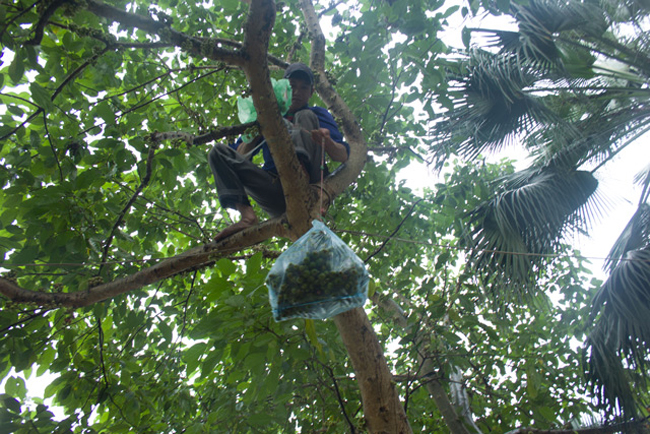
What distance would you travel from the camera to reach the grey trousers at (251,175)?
229 centimetres

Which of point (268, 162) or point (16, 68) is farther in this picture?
point (268, 162)

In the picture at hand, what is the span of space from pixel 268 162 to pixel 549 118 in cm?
314

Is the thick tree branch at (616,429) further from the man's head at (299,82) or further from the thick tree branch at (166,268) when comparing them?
the man's head at (299,82)

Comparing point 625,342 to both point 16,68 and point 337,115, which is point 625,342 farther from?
point 16,68

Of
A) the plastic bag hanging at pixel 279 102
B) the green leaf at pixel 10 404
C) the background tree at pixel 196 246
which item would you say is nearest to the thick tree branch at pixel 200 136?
the background tree at pixel 196 246

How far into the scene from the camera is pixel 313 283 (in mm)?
1505

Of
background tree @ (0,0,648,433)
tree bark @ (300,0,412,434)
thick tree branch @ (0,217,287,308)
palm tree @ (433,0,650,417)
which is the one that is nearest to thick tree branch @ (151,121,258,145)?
background tree @ (0,0,648,433)

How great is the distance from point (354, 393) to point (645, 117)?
416 centimetres

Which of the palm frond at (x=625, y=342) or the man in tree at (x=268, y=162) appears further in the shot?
the palm frond at (x=625, y=342)

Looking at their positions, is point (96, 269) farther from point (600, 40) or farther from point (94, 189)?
point (600, 40)

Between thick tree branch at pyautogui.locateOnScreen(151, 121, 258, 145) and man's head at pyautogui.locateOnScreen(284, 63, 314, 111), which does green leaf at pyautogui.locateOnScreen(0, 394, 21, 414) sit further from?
man's head at pyautogui.locateOnScreen(284, 63, 314, 111)

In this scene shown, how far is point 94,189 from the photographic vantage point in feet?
8.77

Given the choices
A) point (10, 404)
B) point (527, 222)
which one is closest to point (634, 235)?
point (527, 222)

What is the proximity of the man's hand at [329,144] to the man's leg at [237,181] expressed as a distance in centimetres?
35
